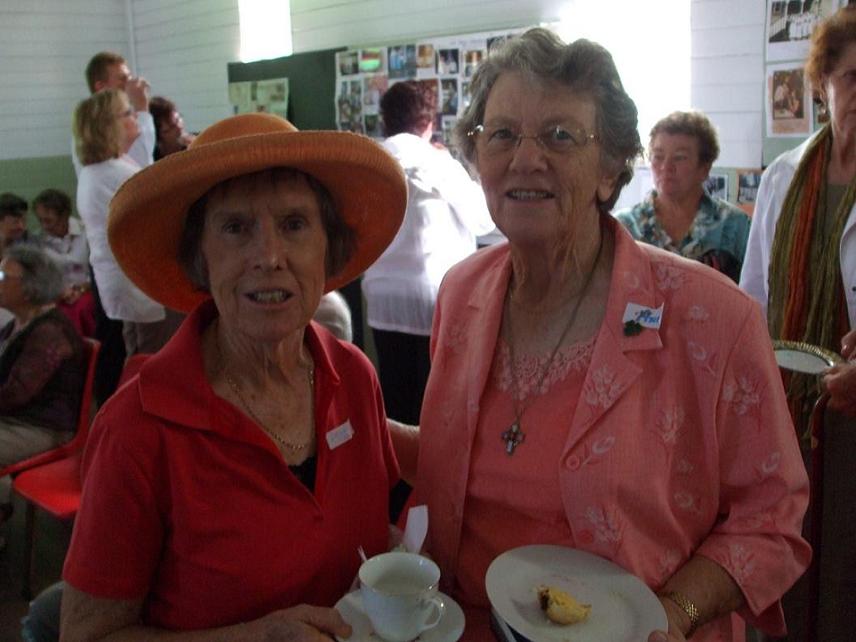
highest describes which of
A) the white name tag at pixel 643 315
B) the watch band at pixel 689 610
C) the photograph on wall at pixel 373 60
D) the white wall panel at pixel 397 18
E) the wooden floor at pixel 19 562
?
the white wall panel at pixel 397 18

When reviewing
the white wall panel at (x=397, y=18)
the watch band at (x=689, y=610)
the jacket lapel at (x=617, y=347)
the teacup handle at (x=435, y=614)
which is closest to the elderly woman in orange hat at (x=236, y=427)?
the teacup handle at (x=435, y=614)

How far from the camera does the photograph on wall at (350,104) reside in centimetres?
585

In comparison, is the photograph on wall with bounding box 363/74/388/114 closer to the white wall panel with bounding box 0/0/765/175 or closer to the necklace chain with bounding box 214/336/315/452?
the white wall panel with bounding box 0/0/765/175

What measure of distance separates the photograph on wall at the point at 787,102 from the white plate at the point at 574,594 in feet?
9.78

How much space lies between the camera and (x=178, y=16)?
7828 mm

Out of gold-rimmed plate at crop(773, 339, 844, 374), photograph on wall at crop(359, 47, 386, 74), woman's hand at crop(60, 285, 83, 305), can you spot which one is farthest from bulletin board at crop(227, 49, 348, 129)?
gold-rimmed plate at crop(773, 339, 844, 374)

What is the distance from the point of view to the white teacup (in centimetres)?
118

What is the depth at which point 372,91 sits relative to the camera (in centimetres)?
574

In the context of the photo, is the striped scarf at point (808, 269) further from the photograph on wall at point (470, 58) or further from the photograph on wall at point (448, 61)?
the photograph on wall at point (448, 61)

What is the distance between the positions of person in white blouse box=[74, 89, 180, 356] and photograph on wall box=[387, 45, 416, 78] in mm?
1841

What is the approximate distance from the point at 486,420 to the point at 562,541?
0.87 feet

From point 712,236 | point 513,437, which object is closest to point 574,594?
point 513,437

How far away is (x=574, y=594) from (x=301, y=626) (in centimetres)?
43

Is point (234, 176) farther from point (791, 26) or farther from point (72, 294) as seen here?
point (72, 294)
